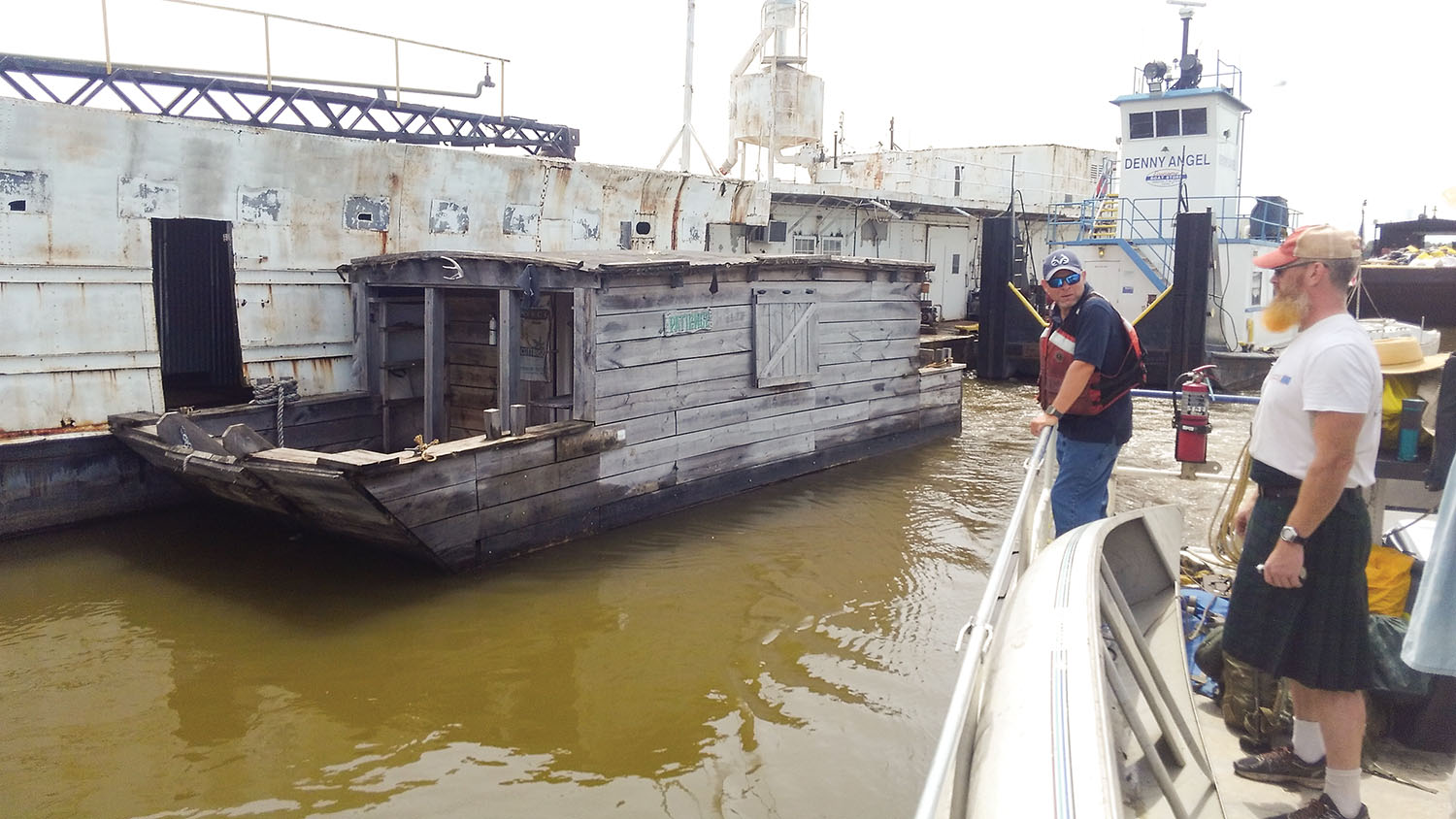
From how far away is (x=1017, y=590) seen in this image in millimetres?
3018

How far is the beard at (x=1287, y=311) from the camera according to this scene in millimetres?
2945

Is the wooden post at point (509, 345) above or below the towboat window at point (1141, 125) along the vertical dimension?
below

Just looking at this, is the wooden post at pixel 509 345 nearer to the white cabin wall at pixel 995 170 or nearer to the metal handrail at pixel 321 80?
the metal handrail at pixel 321 80

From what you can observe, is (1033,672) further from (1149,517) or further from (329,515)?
(329,515)

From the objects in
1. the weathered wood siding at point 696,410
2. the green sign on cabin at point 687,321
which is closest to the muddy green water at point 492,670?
the weathered wood siding at point 696,410

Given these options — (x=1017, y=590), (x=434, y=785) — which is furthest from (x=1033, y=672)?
(x=434, y=785)

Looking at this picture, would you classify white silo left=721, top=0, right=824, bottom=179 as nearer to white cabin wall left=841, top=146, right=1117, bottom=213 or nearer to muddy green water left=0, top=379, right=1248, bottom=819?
white cabin wall left=841, top=146, right=1117, bottom=213

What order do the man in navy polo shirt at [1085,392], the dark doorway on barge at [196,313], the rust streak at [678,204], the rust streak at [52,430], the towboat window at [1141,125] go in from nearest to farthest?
the man in navy polo shirt at [1085,392]
the rust streak at [52,430]
the dark doorway on barge at [196,313]
the rust streak at [678,204]
the towboat window at [1141,125]

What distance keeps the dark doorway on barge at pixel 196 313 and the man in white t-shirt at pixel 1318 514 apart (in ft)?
31.3

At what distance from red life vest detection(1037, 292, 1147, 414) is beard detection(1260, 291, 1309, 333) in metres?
1.68

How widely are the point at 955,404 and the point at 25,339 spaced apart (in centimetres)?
1054

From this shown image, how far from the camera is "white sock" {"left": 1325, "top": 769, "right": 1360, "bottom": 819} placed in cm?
278

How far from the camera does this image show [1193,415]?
21.8 feet

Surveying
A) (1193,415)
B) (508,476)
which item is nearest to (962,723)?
(1193,415)
